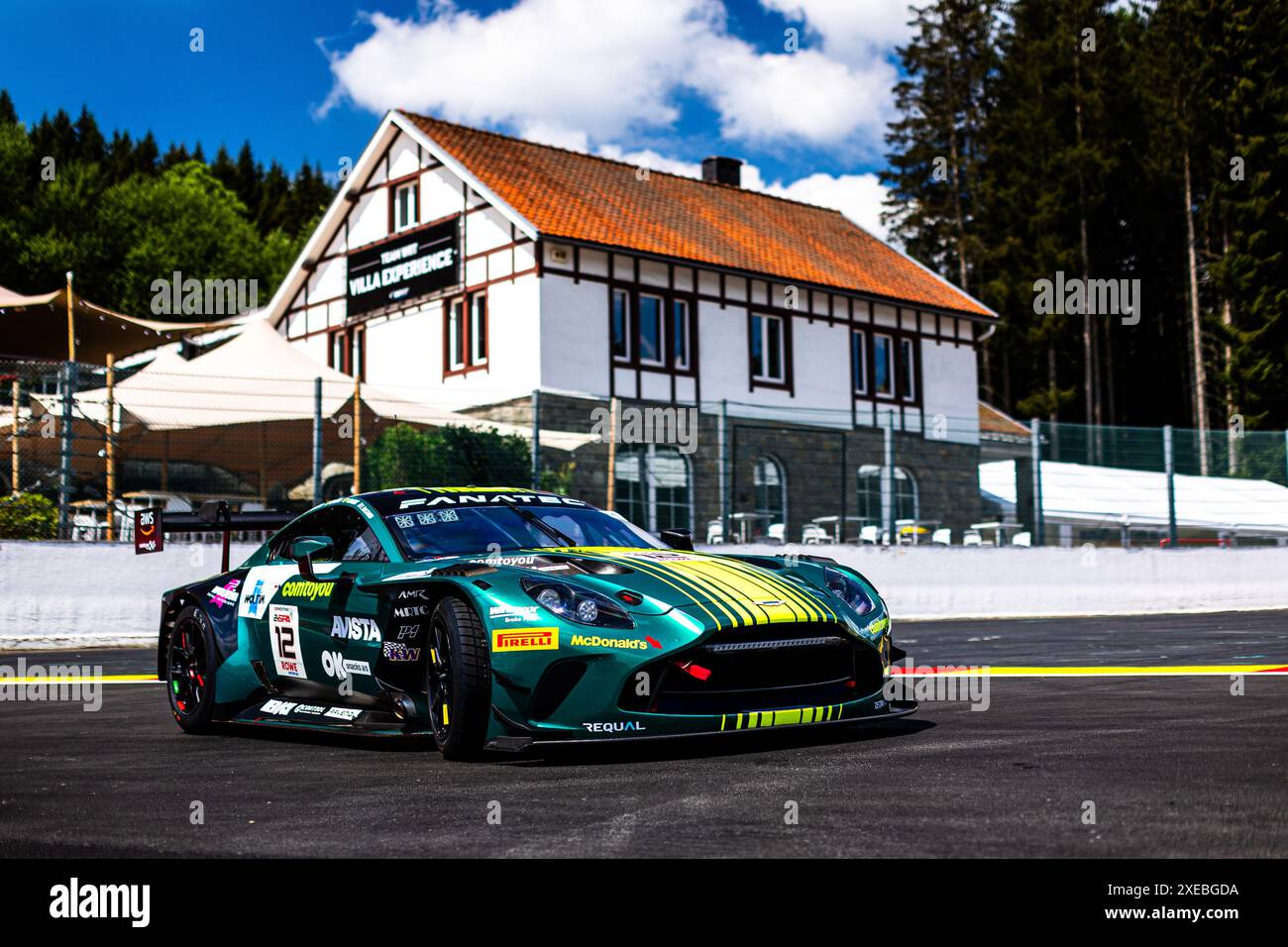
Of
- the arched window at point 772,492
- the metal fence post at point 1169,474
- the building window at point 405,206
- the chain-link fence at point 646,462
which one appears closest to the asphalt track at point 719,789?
the chain-link fence at point 646,462

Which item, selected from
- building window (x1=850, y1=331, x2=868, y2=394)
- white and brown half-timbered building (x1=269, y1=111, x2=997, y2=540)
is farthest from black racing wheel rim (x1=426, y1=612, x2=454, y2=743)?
building window (x1=850, y1=331, x2=868, y2=394)

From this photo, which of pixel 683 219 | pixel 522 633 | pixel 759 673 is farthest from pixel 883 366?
pixel 522 633

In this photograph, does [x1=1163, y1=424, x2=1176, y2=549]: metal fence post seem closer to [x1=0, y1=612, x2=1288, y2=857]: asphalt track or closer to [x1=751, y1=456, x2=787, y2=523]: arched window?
[x1=751, y1=456, x2=787, y2=523]: arched window

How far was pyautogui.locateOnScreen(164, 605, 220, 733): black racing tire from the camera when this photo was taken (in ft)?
26.2

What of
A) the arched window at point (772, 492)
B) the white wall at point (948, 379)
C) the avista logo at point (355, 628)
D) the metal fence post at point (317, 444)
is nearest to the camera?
the avista logo at point (355, 628)

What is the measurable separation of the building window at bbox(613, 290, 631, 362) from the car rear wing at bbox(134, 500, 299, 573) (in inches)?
875

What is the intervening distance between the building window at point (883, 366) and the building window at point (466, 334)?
9.91 metres

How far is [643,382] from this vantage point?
104 ft

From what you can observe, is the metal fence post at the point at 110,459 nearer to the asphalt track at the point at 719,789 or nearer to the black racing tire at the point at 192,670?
the asphalt track at the point at 719,789

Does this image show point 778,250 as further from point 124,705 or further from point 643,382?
point 124,705

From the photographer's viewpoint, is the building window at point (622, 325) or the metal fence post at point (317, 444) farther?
the building window at point (622, 325)

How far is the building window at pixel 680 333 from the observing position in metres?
32.3
